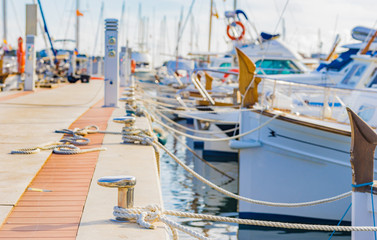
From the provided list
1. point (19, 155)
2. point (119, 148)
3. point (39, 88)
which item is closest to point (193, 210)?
point (119, 148)

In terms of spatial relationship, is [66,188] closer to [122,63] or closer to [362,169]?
[362,169]

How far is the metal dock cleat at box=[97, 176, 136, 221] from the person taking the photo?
4.33 meters

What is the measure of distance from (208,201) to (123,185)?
1096 centimetres

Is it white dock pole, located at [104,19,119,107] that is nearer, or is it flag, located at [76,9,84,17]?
white dock pole, located at [104,19,119,107]

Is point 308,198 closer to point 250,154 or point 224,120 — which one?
point 250,154

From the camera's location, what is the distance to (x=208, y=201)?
15.1 meters

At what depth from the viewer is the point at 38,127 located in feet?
33.9

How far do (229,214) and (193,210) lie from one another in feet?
2.94

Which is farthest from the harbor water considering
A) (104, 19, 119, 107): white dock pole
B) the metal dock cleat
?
the metal dock cleat

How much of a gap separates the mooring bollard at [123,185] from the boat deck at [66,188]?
0.58 feet

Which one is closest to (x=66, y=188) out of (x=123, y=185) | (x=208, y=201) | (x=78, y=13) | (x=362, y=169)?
(x=123, y=185)

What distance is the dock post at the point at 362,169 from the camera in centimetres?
564

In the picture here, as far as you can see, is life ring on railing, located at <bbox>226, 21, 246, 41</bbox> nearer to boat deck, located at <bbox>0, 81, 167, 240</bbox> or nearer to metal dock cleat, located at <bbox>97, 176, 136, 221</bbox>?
boat deck, located at <bbox>0, 81, 167, 240</bbox>

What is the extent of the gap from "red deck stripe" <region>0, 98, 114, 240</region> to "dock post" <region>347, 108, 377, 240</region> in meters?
2.72
